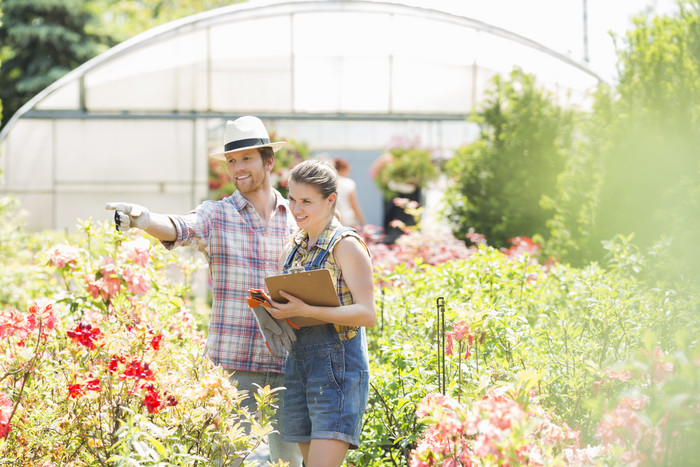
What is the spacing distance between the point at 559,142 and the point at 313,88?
389 centimetres

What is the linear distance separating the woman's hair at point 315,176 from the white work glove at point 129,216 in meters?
0.47

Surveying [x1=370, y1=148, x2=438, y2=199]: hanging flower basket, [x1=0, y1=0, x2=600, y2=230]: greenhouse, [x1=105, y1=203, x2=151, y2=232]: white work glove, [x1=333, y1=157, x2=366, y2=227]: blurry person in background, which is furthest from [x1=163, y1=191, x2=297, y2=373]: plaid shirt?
[x1=370, y1=148, x2=438, y2=199]: hanging flower basket

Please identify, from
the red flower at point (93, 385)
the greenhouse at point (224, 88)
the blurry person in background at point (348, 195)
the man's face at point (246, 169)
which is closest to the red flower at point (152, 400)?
the red flower at point (93, 385)

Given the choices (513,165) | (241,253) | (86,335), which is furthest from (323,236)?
(513,165)

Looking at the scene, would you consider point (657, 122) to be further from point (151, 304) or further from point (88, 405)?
point (88, 405)

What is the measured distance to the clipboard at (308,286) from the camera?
83.5 inches

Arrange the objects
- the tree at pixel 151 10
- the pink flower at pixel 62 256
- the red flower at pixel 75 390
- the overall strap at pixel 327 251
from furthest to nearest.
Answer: the tree at pixel 151 10 → the pink flower at pixel 62 256 → the overall strap at pixel 327 251 → the red flower at pixel 75 390

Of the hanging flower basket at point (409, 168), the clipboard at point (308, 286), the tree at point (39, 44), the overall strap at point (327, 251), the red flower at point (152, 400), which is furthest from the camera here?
the tree at point (39, 44)

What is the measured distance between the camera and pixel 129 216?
2221 mm

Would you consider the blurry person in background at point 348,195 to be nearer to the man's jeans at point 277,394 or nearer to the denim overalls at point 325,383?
the man's jeans at point 277,394

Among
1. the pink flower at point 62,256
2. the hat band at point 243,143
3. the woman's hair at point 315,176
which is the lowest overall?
the pink flower at point 62,256

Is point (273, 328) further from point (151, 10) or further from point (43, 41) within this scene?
point (151, 10)

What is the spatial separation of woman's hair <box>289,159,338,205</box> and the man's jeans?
0.71 m

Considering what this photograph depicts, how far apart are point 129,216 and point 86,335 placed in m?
0.38
